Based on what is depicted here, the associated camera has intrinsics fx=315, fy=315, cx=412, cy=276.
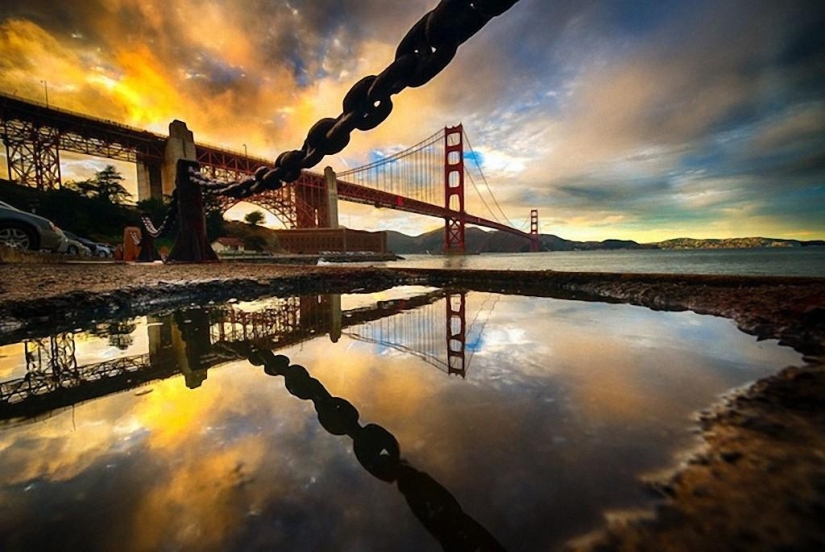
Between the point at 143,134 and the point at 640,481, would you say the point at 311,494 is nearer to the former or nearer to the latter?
the point at 640,481

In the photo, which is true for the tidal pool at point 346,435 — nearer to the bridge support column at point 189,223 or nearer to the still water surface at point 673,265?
the bridge support column at point 189,223

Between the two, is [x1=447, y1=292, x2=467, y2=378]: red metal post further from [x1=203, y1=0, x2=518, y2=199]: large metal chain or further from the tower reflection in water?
[x1=203, y1=0, x2=518, y2=199]: large metal chain

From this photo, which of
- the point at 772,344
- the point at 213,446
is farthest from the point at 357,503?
the point at 772,344

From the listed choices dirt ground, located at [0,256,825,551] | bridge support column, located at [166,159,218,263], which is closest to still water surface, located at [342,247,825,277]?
dirt ground, located at [0,256,825,551]

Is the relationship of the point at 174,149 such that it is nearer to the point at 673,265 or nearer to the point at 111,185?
the point at 111,185

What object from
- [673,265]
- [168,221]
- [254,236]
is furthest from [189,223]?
[254,236]

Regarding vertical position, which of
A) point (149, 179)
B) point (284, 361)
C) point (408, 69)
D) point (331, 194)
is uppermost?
point (331, 194)

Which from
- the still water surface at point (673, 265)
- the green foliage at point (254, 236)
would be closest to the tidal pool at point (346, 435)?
the still water surface at point (673, 265)
